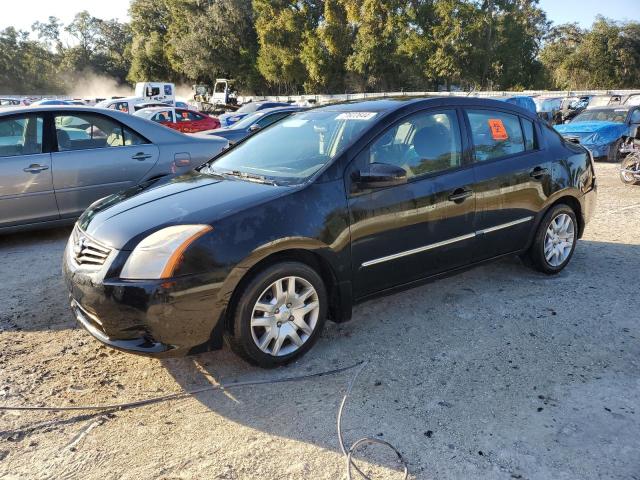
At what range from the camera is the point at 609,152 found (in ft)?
42.1

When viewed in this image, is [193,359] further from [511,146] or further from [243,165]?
[511,146]

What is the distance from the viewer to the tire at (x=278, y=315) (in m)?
2.94

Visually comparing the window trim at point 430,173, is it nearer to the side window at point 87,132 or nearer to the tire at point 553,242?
the tire at point 553,242

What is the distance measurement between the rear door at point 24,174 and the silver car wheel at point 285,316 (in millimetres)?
3847

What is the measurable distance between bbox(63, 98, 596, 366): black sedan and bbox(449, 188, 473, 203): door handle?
11 mm

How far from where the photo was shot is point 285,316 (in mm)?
3104

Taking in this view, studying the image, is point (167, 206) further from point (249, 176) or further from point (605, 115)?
point (605, 115)

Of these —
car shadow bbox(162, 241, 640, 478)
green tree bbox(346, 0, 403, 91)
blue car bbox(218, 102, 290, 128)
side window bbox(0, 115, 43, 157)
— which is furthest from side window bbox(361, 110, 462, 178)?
green tree bbox(346, 0, 403, 91)

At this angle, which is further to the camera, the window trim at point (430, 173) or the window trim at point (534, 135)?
the window trim at point (534, 135)

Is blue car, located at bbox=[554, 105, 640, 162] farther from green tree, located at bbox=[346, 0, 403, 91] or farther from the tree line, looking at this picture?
green tree, located at bbox=[346, 0, 403, 91]

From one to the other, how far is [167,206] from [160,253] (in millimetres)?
473

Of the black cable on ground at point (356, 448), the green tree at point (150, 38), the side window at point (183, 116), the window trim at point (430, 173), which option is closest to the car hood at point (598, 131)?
the window trim at point (430, 173)

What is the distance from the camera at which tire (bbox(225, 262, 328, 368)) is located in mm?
2941

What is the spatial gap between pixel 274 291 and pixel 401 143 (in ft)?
4.73
